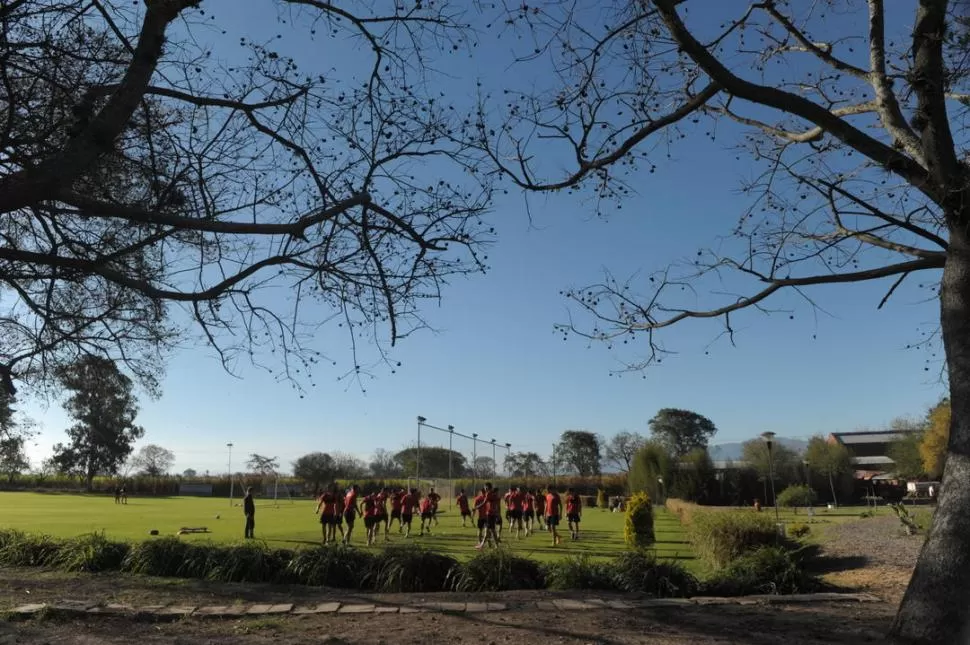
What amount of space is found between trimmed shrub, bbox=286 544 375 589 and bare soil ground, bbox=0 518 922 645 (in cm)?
51

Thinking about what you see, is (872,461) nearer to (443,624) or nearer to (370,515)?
(370,515)

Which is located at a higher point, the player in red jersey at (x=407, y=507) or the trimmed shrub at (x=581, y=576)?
the player in red jersey at (x=407, y=507)

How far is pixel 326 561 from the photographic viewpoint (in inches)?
416

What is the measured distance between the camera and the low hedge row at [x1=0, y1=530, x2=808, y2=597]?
9891 mm

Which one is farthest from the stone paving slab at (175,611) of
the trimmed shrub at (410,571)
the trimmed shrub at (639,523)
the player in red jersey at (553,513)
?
the player in red jersey at (553,513)

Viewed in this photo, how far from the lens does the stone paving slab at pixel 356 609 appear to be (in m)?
8.11

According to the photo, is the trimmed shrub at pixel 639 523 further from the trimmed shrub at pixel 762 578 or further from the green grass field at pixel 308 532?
the trimmed shrub at pixel 762 578

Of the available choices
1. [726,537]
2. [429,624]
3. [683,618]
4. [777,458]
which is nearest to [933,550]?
[683,618]

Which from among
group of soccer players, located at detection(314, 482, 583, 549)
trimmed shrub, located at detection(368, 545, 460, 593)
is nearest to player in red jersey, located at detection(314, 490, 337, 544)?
group of soccer players, located at detection(314, 482, 583, 549)

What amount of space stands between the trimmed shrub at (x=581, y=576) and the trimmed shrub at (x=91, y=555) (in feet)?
23.5

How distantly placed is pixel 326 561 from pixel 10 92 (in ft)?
24.0

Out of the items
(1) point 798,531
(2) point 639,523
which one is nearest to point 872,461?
(1) point 798,531

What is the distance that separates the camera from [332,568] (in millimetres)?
10539

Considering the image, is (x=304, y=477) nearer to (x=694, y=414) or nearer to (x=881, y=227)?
(x=694, y=414)
